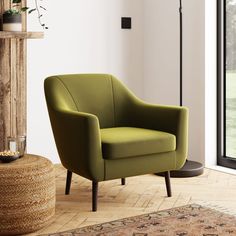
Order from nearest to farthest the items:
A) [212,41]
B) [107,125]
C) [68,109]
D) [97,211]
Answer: [97,211]
[68,109]
[107,125]
[212,41]

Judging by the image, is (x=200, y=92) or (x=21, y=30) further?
(x=200, y=92)

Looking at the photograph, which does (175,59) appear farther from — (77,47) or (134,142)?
(134,142)

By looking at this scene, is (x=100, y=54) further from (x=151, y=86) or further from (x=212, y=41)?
(x=212, y=41)

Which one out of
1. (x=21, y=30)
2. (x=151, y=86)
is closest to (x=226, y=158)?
Answer: (x=151, y=86)

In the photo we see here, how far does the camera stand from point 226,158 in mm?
4605

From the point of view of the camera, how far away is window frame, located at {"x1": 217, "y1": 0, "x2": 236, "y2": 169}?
15.0 ft

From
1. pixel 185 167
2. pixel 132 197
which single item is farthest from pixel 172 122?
pixel 185 167

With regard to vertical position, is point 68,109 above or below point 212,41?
below

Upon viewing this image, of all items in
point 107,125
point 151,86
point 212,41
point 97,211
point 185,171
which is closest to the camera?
point 97,211

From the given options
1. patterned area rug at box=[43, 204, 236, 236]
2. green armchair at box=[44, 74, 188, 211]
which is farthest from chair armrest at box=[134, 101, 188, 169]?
patterned area rug at box=[43, 204, 236, 236]

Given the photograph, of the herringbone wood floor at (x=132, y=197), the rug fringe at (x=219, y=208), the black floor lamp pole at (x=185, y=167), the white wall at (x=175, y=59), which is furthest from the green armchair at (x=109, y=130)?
the white wall at (x=175, y=59)

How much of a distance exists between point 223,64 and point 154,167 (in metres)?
1.55

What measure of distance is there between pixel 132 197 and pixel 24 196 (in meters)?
1.02

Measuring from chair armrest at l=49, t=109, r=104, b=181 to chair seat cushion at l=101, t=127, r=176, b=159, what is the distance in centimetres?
8
